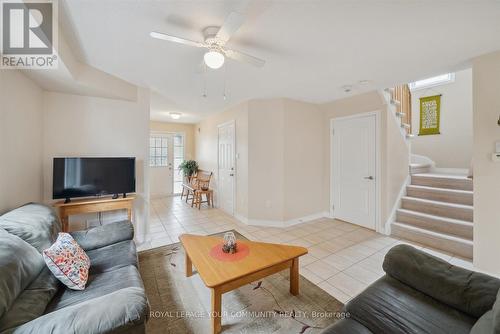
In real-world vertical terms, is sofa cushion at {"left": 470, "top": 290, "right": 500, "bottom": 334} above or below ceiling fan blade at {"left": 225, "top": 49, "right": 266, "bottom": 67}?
below

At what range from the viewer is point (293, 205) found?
12.8 feet

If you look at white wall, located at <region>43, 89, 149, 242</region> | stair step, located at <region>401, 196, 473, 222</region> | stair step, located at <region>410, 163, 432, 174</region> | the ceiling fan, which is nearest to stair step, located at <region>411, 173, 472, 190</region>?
stair step, located at <region>410, 163, 432, 174</region>

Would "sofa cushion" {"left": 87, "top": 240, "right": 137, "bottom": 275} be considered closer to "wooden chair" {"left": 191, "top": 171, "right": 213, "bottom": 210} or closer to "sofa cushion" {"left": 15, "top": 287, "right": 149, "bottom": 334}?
"sofa cushion" {"left": 15, "top": 287, "right": 149, "bottom": 334}

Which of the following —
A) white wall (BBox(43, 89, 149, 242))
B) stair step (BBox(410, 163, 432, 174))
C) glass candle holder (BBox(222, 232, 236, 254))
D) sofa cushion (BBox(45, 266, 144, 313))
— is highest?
white wall (BBox(43, 89, 149, 242))

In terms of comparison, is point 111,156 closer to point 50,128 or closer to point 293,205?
point 50,128

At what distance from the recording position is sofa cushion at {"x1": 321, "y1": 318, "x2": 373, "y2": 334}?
3.44ft

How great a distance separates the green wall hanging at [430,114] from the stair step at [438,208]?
2.58 m

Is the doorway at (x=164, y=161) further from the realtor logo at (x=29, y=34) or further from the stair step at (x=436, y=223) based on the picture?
the stair step at (x=436, y=223)

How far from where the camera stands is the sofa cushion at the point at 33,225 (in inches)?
55.4

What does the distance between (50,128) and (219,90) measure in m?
2.33

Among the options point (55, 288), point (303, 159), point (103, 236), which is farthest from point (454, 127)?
point (55, 288)

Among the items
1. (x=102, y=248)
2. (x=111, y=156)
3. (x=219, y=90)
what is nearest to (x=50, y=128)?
(x=111, y=156)

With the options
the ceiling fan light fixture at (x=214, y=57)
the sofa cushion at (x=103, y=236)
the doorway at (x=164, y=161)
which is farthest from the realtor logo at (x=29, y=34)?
the doorway at (x=164, y=161)

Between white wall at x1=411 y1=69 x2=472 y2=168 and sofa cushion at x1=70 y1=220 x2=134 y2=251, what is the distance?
639cm
